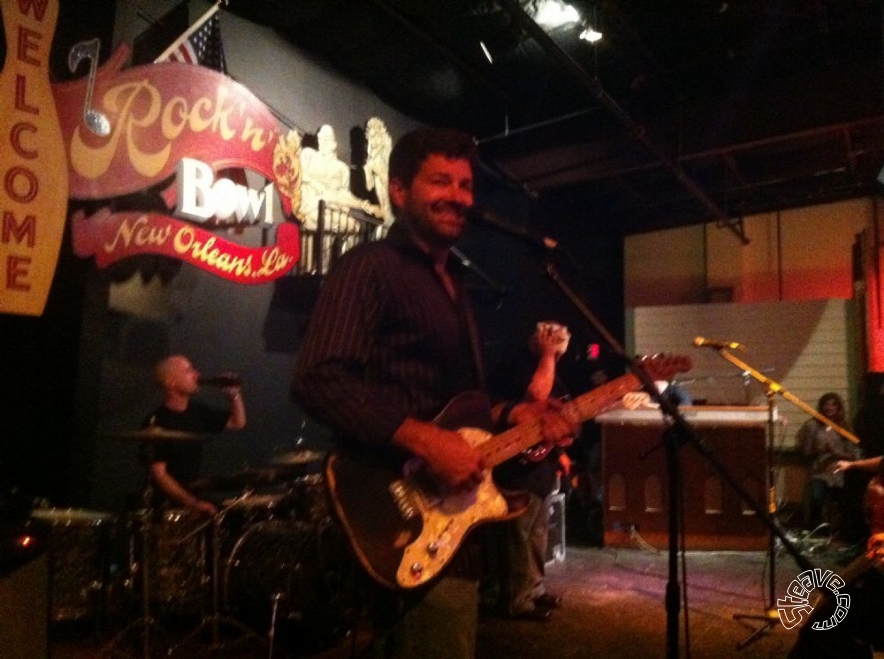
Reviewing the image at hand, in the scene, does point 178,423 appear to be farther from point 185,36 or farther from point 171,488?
point 185,36

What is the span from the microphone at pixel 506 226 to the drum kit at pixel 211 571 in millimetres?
2183

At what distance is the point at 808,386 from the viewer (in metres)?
9.38

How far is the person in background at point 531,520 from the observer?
13.4 feet

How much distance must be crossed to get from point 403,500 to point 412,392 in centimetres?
27

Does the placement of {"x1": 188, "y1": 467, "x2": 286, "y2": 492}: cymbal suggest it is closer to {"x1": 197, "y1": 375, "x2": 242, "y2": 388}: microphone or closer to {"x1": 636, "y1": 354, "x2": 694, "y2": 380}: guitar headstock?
{"x1": 197, "y1": 375, "x2": 242, "y2": 388}: microphone

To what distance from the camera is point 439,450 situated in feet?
5.48

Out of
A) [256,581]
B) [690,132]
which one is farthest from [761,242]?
[256,581]

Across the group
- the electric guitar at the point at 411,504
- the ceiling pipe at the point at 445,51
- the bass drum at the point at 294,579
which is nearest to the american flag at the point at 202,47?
the ceiling pipe at the point at 445,51

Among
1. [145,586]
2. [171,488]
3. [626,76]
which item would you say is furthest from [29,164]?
[626,76]

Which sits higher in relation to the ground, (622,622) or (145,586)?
(145,586)

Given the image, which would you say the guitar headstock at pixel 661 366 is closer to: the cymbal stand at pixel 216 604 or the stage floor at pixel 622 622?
the stage floor at pixel 622 622

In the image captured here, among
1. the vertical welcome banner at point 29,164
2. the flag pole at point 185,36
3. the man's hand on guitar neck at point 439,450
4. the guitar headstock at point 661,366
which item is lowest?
the man's hand on guitar neck at point 439,450

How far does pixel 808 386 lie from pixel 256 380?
23.9 feet

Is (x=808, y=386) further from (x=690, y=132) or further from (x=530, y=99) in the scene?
(x=530, y=99)
